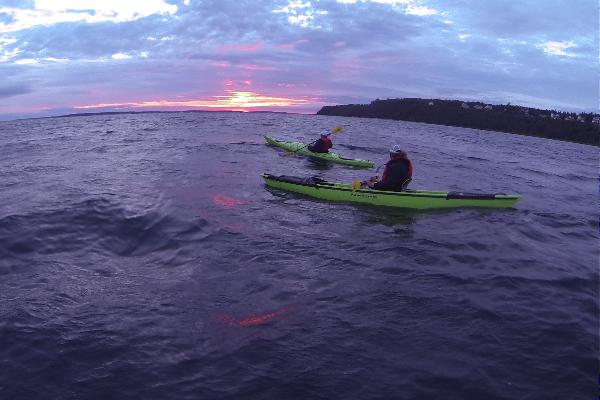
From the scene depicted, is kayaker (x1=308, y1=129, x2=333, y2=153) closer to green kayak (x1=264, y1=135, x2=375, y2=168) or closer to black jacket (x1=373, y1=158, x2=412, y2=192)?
green kayak (x1=264, y1=135, x2=375, y2=168)

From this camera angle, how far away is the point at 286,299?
8.14 meters

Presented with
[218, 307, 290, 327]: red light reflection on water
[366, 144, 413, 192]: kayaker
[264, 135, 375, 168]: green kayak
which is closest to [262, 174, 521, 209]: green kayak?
[366, 144, 413, 192]: kayaker

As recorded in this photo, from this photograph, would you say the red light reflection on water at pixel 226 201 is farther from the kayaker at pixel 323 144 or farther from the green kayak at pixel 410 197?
the kayaker at pixel 323 144

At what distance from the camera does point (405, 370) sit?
19.9 ft

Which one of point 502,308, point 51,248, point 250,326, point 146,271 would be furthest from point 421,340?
point 51,248

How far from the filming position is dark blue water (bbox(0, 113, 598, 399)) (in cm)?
593

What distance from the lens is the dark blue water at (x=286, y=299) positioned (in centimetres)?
593

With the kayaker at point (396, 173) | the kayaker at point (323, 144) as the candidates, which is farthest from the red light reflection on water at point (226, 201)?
the kayaker at point (323, 144)

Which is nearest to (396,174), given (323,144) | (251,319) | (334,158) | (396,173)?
(396,173)

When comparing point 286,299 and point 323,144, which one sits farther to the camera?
point 323,144

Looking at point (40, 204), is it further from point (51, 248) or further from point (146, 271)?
point (146, 271)

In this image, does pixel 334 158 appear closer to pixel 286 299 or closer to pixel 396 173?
pixel 396 173

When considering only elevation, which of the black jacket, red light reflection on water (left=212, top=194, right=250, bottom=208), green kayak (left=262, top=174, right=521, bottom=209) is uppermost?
the black jacket

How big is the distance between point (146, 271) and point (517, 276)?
871 cm
